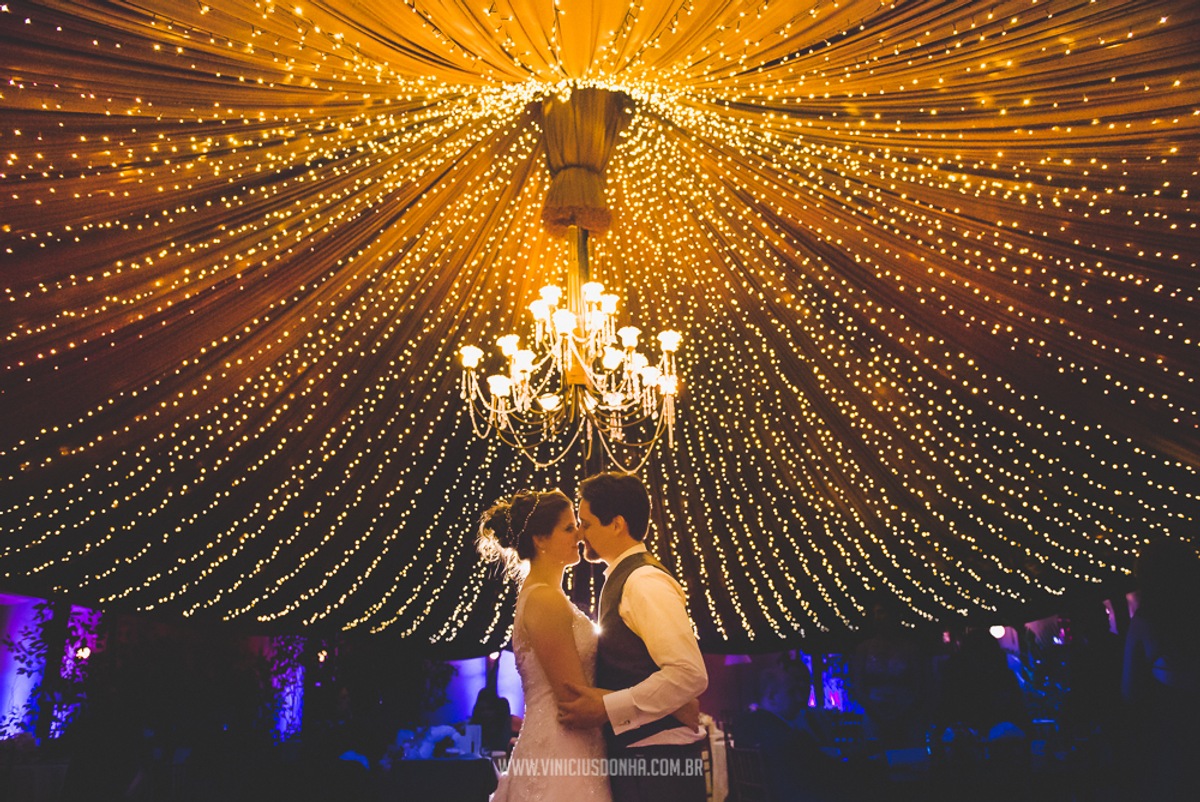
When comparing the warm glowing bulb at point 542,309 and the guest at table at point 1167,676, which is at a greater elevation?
the warm glowing bulb at point 542,309

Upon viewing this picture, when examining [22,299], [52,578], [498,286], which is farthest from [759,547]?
[22,299]

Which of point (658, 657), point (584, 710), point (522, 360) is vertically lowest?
point (584, 710)

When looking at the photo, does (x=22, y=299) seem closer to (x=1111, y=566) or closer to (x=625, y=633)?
(x=625, y=633)

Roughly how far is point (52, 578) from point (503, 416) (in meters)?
3.38

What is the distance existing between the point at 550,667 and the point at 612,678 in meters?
0.16

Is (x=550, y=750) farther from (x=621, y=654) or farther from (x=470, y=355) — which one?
(x=470, y=355)

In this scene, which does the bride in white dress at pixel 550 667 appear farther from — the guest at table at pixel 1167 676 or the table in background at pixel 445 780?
the table in background at pixel 445 780

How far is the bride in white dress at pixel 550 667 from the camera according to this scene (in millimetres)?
2016

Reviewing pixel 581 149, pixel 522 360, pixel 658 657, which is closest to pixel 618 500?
pixel 658 657

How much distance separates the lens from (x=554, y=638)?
6.78 ft

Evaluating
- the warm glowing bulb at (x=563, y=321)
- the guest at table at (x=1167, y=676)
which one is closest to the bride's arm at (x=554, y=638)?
the guest at table at (x=1167, y=676)

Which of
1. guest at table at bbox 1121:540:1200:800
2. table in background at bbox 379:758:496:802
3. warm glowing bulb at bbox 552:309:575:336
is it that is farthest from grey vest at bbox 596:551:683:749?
table in background at bbox 379:758:496:802

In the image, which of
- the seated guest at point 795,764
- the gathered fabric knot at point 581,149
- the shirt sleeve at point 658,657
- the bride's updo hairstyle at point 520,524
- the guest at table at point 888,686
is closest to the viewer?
the shirt sleeve at point 658,657

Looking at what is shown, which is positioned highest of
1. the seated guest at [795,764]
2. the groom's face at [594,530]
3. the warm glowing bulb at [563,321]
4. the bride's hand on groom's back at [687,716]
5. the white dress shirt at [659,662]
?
the warm glowing bulb at [563,321]
